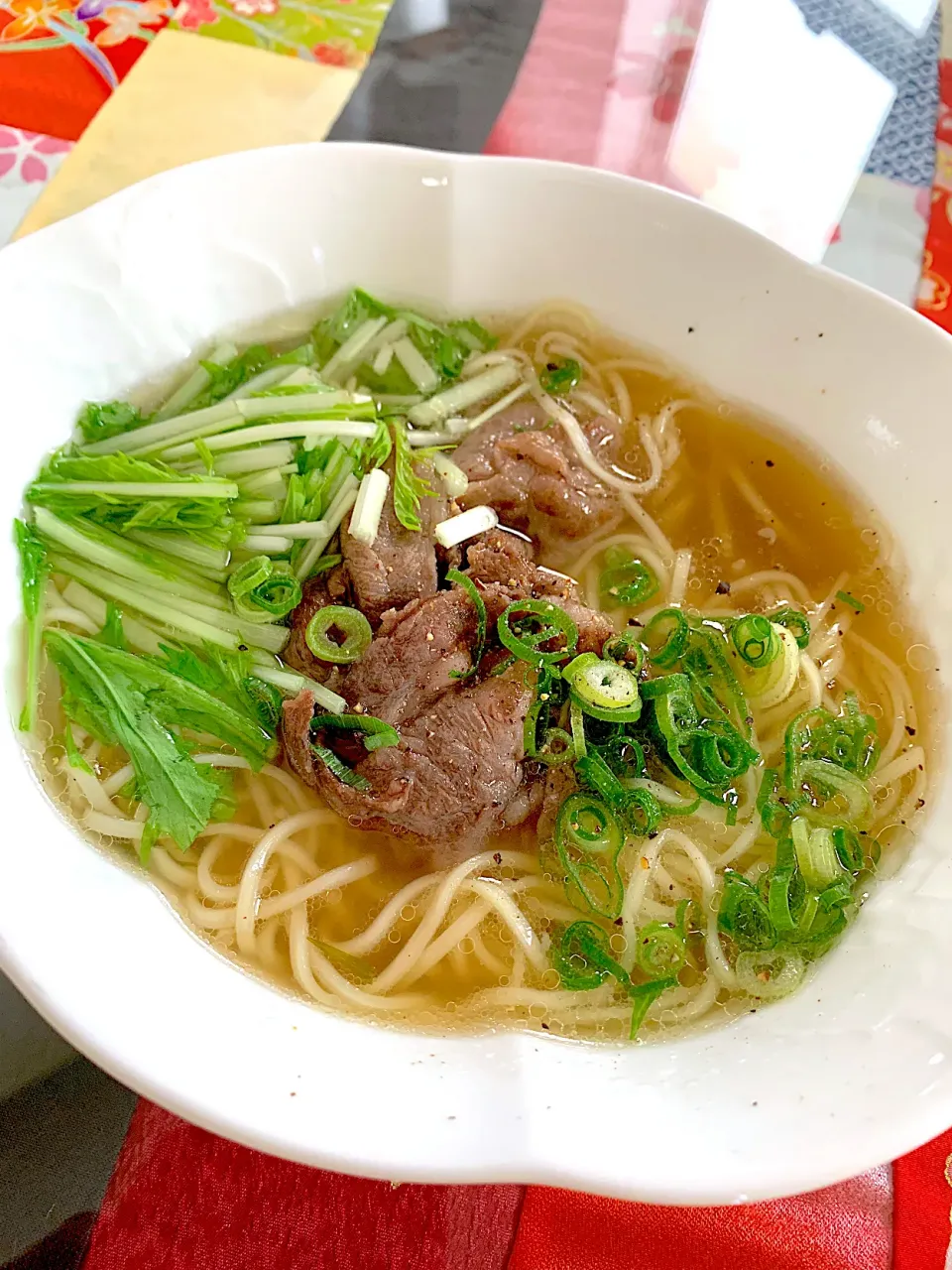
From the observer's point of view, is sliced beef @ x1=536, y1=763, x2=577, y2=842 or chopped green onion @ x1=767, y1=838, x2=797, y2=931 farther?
sliced beef @ x1=536, y1=763, x2=577, y2=842

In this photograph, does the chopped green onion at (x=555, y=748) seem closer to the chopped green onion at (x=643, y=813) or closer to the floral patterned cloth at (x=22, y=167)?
the chopped green onion at (x=643, y=813)

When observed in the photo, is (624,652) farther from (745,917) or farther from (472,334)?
(472,334)

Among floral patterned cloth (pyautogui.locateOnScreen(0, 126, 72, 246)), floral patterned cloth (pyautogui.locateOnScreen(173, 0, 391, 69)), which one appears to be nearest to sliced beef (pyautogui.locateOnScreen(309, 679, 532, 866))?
floral patterned cloth (pyautogui.locateOnScreen(0, 126, 72, 246))

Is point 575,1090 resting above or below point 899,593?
below

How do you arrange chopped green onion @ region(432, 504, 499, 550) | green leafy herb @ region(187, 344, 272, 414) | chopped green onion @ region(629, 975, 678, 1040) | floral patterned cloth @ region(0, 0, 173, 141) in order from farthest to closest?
floral patterned cloth @ region(0, 0, 173, 141) < green leafy herb @ region(187, 344, 272, 414) < chopped green onion @ region(432, 504, 499, 550) < chopped green onion @ region(629, 975, 678, 1040)

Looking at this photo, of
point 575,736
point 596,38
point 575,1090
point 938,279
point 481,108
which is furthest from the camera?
point 596,38

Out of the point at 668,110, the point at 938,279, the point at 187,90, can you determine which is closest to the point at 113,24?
the point at 187,90

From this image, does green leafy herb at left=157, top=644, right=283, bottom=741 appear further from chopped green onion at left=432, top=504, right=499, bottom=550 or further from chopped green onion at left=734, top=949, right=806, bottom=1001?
chopped green onion at left=734, top=949, right=806, bottom=1001

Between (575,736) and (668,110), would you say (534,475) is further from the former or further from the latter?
(668,110)
